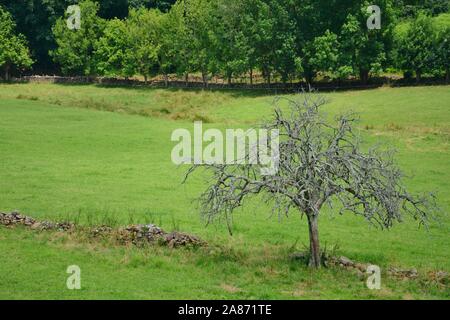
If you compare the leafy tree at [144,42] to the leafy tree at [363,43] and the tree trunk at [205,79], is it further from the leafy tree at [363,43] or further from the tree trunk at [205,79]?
the leafy tree at [363,43]

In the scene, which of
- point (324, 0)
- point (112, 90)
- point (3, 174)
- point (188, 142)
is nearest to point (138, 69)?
point (112, 90)

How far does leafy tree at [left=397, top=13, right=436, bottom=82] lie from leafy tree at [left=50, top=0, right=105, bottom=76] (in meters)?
41.1

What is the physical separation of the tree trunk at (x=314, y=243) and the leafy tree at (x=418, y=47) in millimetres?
52188

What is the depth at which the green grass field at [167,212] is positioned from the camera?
69.4 ft

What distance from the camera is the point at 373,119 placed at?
56.0m

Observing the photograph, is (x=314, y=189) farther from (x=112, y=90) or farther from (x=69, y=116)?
(x=112, y=90)

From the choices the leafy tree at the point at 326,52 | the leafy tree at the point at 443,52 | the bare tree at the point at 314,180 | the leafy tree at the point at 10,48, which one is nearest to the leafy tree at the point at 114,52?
the leafy tree at the point at 10,48

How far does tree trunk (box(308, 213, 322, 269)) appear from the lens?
22219 mm

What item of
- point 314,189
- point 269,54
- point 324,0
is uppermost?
point 324,0

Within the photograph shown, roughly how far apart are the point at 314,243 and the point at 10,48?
7753cm

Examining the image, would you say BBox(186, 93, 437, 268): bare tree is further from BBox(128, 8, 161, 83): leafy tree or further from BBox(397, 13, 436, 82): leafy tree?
BBox(128, 8, 161, 83): leafy tree

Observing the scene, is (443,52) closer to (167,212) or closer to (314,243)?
(167,212)

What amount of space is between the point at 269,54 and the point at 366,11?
41.1 ft

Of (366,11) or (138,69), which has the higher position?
(366,11)
